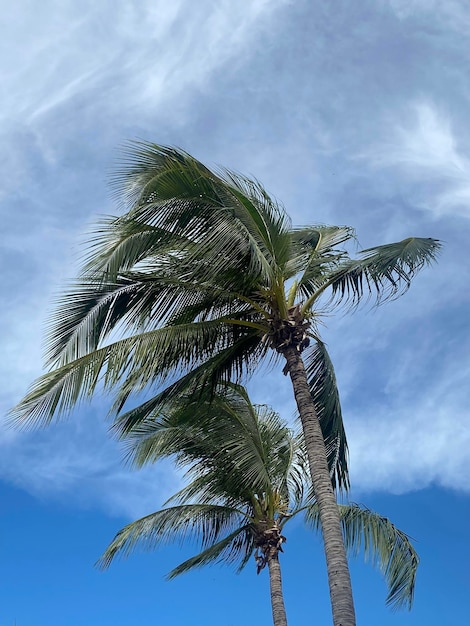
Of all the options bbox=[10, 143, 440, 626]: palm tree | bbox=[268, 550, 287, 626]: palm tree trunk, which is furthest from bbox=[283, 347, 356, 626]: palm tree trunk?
bbox=[268, 550, 287, 626]: palm tree trunk

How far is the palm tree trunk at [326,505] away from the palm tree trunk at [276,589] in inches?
251

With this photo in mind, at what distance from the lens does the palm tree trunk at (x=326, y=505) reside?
351 inches

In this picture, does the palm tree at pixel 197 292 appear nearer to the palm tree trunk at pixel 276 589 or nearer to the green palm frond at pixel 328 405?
the green palm frond at pixel 328 405

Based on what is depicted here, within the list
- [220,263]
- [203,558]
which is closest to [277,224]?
[220,263]

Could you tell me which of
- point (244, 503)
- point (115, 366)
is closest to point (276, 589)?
point (244, 503)

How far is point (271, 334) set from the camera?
35.3ft

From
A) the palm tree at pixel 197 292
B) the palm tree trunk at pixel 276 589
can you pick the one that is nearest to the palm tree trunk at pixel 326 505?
the palm tree at pixel 197 292

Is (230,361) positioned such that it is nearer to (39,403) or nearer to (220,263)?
(220,263)

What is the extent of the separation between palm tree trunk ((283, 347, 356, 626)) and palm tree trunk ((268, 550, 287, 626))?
20.9ft

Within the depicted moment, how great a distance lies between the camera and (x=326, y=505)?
9742 millimetres

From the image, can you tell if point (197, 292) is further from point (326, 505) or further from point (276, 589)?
point (276, 589)

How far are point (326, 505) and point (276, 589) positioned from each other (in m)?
6.75

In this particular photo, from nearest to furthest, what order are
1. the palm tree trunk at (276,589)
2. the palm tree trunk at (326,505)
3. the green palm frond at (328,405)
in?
the palm tree trunk at (326,505), the green palm frond at (328,405), the palm tree trunk at (276,589)

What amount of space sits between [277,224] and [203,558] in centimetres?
872
